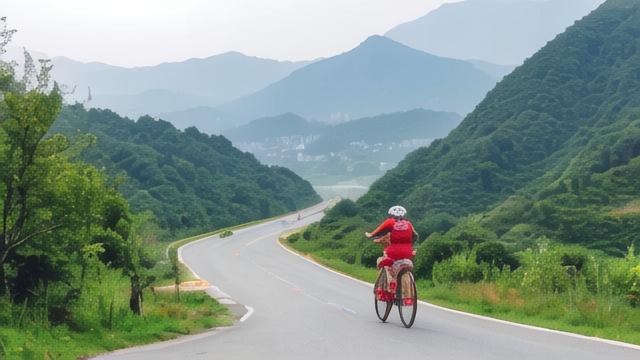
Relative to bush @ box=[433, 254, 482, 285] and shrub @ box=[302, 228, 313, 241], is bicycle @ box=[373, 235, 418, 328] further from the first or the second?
shrub @ box=[302, 228, 313, 241]

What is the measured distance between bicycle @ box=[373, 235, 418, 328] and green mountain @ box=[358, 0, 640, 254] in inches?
1341

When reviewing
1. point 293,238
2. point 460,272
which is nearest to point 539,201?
point 293,238

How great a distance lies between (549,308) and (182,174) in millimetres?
96127

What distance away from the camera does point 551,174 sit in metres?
75.6

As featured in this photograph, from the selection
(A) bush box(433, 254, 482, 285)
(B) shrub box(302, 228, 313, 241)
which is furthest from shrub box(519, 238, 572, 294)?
(B) shrub box(302, 228, 313, 241)

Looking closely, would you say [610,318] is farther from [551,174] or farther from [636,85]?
[636,85]

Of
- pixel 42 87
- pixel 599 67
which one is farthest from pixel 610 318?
pixel 599 67

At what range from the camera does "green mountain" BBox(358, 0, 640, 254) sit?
54.8 metres

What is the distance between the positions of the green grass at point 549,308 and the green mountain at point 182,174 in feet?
213

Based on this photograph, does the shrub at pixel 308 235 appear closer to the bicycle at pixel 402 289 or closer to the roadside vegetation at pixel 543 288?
the roadside vegetation at pixel 543 288

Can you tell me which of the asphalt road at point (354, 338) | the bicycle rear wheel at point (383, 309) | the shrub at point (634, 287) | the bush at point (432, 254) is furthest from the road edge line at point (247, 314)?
the bush at point (432, 254)

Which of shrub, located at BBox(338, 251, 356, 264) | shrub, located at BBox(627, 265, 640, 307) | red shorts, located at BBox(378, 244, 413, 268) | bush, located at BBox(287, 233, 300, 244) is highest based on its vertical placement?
red shorts, located at BBox(378, 244, 413, 268)

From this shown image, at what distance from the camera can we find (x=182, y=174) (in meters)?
106

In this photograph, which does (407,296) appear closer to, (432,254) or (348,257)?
(432,254)
